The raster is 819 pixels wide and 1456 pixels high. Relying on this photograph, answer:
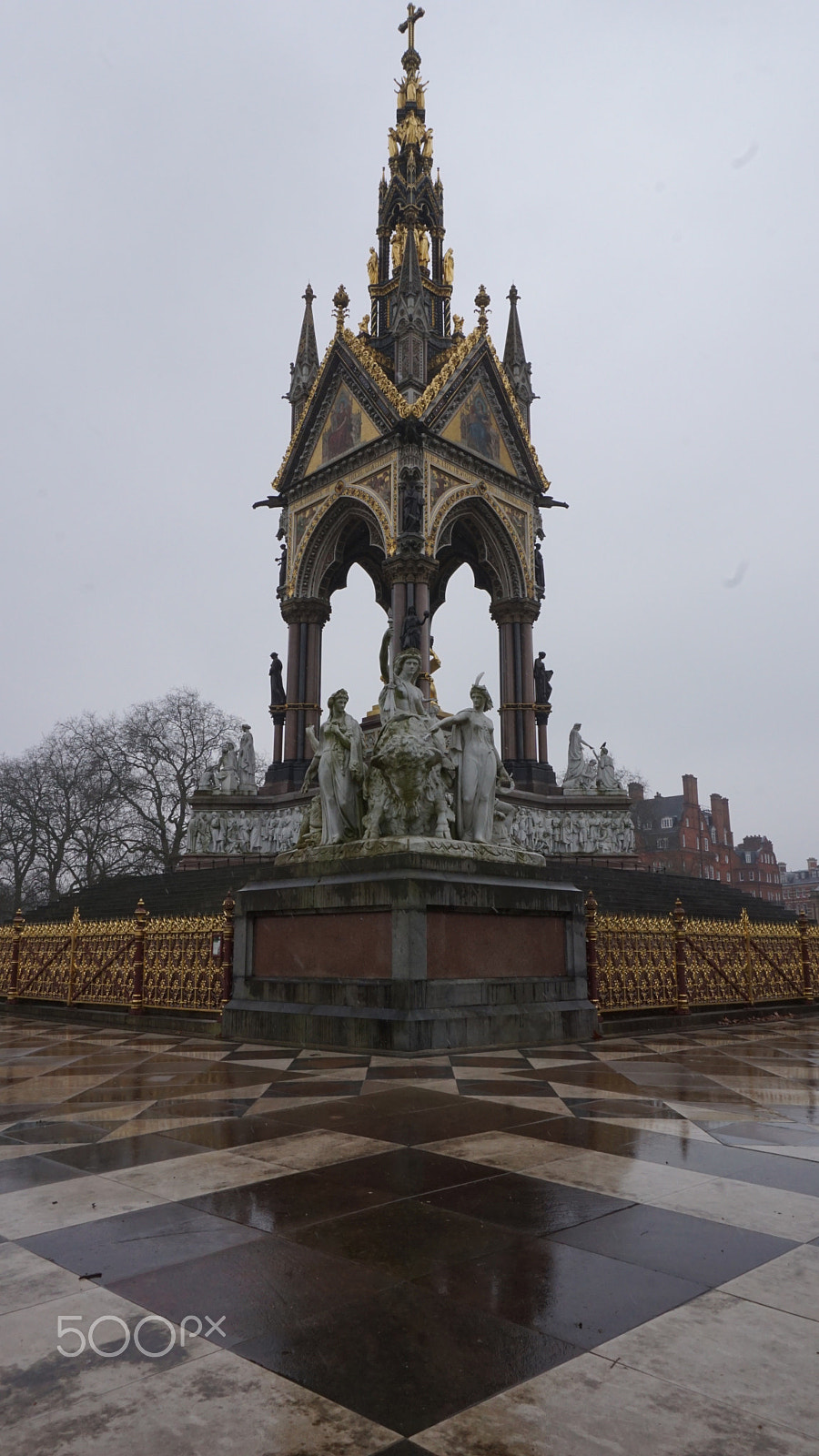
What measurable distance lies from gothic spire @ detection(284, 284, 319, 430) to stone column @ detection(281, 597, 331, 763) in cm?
701

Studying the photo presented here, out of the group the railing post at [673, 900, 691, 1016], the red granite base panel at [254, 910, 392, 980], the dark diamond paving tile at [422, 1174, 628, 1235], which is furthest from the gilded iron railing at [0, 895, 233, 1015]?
the dark diamond paving tile at [422, 1174, 628, 1235]

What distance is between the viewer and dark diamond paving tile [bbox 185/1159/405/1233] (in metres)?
3.37

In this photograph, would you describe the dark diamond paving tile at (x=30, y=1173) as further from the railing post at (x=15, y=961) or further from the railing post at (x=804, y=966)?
the railing post at (x=804, y=966)

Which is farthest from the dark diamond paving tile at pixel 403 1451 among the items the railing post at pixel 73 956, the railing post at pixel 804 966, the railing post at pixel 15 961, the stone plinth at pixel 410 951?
the railing post at pixel 804 966

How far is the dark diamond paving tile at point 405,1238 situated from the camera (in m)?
2.97

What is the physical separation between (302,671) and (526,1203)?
2762 centimetres

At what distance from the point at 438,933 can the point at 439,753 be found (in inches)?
82.0

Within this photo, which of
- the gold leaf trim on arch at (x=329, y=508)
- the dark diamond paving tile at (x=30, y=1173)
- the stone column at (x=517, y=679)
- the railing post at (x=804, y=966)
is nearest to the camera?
the dark diamond paving tile at (x=30, y=1173)

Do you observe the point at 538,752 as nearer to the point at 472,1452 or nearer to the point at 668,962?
the point at 668,962

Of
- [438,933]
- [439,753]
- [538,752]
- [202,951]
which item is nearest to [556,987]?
[438,933]

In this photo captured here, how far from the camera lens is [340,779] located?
34.0 feet

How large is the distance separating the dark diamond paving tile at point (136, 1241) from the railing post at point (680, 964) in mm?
9635

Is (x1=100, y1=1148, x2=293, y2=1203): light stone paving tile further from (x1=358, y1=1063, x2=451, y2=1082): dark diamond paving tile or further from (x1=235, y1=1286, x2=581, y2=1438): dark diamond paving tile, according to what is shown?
(x1=358, y1=1063, x2=451, y2=1082): dark diamond paving tile

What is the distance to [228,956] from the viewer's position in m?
10.6
